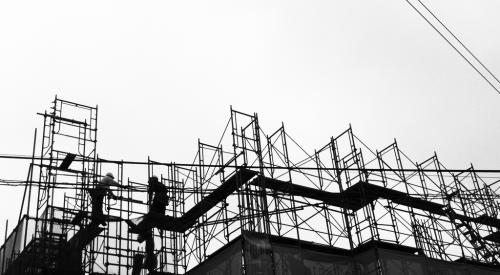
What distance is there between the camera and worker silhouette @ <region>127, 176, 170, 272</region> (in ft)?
80.4

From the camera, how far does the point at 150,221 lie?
24.6 m

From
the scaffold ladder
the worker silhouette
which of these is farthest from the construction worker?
the scaffold ladder

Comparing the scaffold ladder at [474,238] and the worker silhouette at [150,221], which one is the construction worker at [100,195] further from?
the scaffold ladder at [474,238]

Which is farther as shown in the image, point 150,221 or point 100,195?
point 150,221

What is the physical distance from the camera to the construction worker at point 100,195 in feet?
76.2

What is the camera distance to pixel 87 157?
82.4 feet

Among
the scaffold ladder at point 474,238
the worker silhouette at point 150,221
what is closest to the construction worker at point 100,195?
the worker silhouette at point 150,221

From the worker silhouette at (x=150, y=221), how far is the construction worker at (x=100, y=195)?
4.13 ft

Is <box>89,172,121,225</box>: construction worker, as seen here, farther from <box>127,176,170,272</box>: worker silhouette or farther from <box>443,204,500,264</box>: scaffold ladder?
<box>443,204,500,264</box>: scaffold ladder

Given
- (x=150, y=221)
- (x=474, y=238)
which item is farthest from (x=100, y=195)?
(x=474, y=238)

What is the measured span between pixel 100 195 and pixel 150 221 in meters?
2.04

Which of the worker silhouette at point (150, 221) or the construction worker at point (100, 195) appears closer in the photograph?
the construction worker at point (100, 195)

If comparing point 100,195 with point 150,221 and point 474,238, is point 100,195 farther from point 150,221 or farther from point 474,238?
point 474,238

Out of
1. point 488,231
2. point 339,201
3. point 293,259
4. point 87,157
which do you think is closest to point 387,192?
point 339,201
